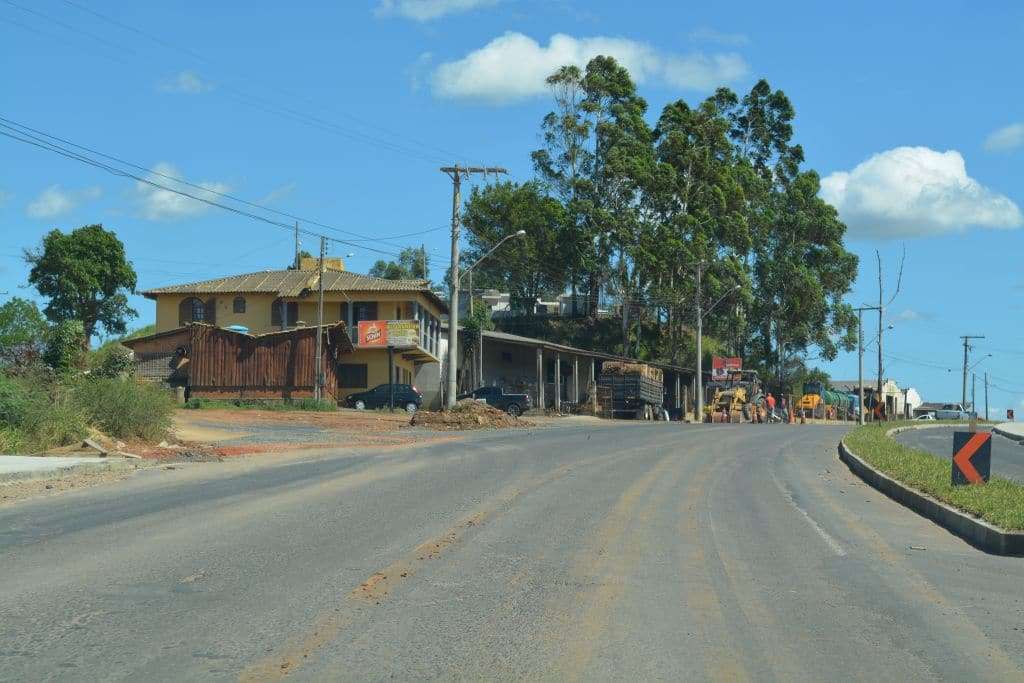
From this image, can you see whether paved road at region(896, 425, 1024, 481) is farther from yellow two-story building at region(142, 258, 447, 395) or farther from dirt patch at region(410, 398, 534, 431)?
→ yellow two-story building at region(142, 258, 447, 395)

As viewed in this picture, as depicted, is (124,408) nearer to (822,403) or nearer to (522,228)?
(522,228)

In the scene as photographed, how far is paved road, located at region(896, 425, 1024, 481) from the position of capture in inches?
939

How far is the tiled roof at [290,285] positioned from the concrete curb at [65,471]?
1563 inches

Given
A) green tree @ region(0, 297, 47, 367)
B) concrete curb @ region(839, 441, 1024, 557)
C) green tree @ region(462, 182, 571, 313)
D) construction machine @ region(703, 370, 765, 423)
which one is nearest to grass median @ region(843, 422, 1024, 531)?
concrete curb @ region(839, 441, 1024, 557)

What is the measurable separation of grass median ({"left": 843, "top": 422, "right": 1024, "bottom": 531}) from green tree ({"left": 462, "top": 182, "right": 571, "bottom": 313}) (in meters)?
49.1

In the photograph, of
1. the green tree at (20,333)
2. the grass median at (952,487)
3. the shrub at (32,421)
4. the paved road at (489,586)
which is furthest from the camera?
the green tree at (20,333)

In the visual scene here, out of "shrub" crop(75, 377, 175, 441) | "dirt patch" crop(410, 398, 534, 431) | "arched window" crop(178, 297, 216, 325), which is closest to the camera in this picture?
"shrub" crop(75, 377, 175, 441)

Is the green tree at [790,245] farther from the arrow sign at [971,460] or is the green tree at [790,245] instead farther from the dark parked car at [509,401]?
the arrow sign at [971,460]

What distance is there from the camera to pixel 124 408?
24438mm

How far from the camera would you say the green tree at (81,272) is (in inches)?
2504

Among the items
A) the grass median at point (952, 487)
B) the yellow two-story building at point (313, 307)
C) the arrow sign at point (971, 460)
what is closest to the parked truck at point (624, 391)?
the yellow two-story building at point (313, 307)

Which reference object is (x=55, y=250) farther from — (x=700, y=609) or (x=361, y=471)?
(x=700, y=609)

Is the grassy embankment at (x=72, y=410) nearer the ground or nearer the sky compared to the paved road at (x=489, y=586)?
nearer the sky

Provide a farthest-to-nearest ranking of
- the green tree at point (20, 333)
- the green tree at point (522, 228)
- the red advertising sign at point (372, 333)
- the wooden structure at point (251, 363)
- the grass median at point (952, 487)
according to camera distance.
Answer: the green tree at point (522, 228) < the red advertising sign at point (372, 333) < the wooden structure at point (251, 363) < the green tree at point (20, 333) < the grass median at point (952, 487)
